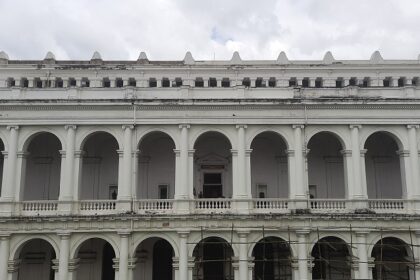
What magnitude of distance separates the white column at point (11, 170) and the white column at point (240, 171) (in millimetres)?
11459

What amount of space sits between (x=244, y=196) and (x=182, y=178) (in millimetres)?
3320

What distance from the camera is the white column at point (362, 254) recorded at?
22520 millimetres

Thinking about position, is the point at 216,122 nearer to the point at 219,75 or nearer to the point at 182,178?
the point at 182,178

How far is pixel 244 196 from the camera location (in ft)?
76.5

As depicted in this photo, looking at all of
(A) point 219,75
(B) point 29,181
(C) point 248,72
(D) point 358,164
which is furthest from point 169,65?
(D) point 358,164

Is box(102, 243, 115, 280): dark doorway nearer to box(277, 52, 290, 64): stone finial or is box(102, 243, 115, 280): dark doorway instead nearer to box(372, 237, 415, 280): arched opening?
box(372, 237, 415, 280): arched opening

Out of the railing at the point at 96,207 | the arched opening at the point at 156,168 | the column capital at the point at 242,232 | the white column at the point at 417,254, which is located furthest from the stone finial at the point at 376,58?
the railing at the point at 96,207

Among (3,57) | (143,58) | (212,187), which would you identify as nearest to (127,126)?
(212,187)

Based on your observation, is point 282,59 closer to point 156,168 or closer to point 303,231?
point 156,168

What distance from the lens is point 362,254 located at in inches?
895

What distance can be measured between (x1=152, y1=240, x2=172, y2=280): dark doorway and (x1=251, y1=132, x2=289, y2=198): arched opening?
6.08m

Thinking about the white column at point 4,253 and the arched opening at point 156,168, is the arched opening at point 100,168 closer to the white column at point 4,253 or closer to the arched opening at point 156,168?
the arched opening at point 156,168

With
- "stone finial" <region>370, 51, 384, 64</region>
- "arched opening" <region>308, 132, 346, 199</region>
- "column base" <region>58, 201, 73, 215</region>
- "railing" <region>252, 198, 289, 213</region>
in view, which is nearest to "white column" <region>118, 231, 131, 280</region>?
"column base" <region>58, 201, 73, 215</region>

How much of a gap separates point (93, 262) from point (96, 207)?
415 cm
